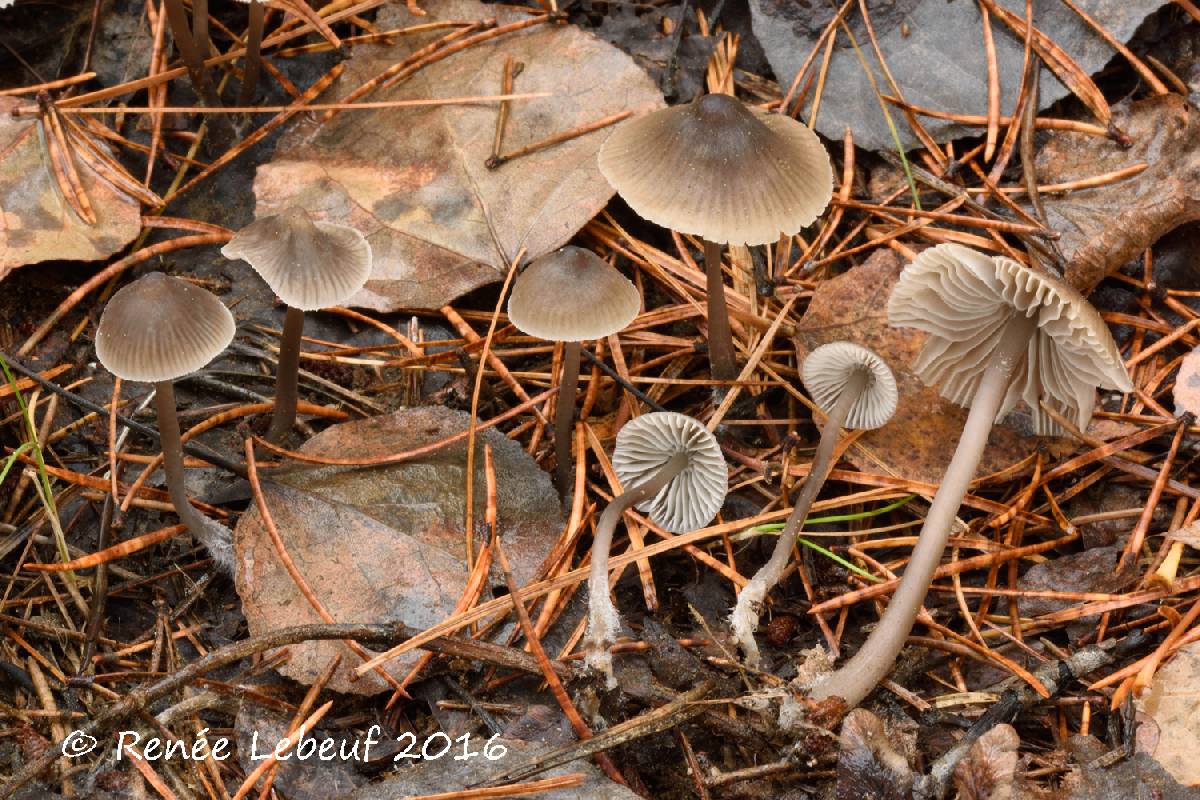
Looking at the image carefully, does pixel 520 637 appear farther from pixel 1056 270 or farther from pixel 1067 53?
pixel 1067 53

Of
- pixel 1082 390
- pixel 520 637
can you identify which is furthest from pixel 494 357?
pixel 1082 390

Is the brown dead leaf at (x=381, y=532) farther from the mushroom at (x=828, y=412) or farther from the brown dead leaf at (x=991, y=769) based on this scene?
the brown dead leaf at (x=991, y=769)

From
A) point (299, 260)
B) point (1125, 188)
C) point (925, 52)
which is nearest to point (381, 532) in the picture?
point (299, 260)

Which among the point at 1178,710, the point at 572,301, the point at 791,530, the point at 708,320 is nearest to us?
the point at 1178,710

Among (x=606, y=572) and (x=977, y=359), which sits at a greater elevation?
(x=977, y=359)

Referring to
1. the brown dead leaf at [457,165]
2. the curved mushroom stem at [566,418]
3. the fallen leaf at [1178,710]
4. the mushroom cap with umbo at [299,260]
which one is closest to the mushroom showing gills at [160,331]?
the mushroom cap with umbo at [299,260]

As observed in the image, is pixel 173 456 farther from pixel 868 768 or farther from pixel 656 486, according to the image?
pixel 868 768

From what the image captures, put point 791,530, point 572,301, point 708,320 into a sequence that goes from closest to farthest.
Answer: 1. point 572,301
2. point 791,530
3. point 708,320
